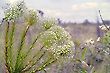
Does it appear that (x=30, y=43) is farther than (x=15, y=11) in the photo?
Yes

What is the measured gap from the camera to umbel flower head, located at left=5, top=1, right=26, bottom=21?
8.75 ft

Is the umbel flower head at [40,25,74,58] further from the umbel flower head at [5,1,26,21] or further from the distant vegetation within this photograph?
the umbel flower head at [5,1,26,21]

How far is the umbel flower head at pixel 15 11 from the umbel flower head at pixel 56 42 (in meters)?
0.22

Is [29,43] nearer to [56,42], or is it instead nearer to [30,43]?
[30,43]

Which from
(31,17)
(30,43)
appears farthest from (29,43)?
(31,17)

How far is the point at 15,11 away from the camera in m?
2.68

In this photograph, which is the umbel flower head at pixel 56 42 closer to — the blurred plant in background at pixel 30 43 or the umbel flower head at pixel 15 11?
the blurred plant in background at pixel 30 43

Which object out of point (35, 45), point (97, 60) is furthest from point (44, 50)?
point (97, 60)

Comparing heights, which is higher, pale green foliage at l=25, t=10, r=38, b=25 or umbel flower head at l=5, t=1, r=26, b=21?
umbel flower head at l=5, t=1, r=26, b=21

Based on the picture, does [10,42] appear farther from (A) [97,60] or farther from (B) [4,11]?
(A) [97,60]

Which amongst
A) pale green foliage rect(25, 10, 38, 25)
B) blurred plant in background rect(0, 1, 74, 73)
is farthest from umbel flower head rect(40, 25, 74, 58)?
pale green foliage rect(25, 10, 38, 25)

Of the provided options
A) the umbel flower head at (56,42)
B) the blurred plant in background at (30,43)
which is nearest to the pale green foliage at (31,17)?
the blurred plant in background at (30,43)

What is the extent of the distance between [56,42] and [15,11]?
1.14ft

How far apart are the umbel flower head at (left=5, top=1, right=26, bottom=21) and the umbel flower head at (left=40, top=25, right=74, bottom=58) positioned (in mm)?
220
